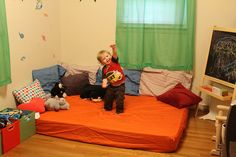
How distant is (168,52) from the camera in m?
4.15

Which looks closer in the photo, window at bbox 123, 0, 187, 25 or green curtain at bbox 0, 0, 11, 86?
green curtain at bbox 0, 0, 11, 86

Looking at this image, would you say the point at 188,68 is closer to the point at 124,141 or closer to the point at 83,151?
the point at 124,141

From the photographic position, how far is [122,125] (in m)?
3.12

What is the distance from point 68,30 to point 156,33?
1.44 metres

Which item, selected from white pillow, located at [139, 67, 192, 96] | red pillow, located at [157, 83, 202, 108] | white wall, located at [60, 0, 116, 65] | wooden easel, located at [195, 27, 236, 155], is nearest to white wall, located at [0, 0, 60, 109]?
white wall, located at [60, 0, 116, 65]

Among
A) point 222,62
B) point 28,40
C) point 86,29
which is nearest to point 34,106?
point 28,40

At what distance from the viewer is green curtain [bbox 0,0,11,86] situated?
3.25 m

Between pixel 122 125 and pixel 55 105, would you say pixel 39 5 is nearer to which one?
pixel 55 105

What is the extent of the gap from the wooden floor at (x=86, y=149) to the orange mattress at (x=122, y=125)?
0.22 ft

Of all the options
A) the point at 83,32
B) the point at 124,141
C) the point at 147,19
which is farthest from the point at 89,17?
the point at 124,141

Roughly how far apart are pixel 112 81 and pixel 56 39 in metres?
1.47

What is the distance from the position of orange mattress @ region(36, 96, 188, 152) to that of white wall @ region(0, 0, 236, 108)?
746 mm

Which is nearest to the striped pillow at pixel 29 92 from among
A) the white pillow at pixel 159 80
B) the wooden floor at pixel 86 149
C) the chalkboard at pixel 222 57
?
the wooden floor at pixel 86 149

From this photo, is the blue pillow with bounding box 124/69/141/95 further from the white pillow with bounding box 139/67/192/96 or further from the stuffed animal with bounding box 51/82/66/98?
the stuffed animal with bounding box 51/82/66/98
